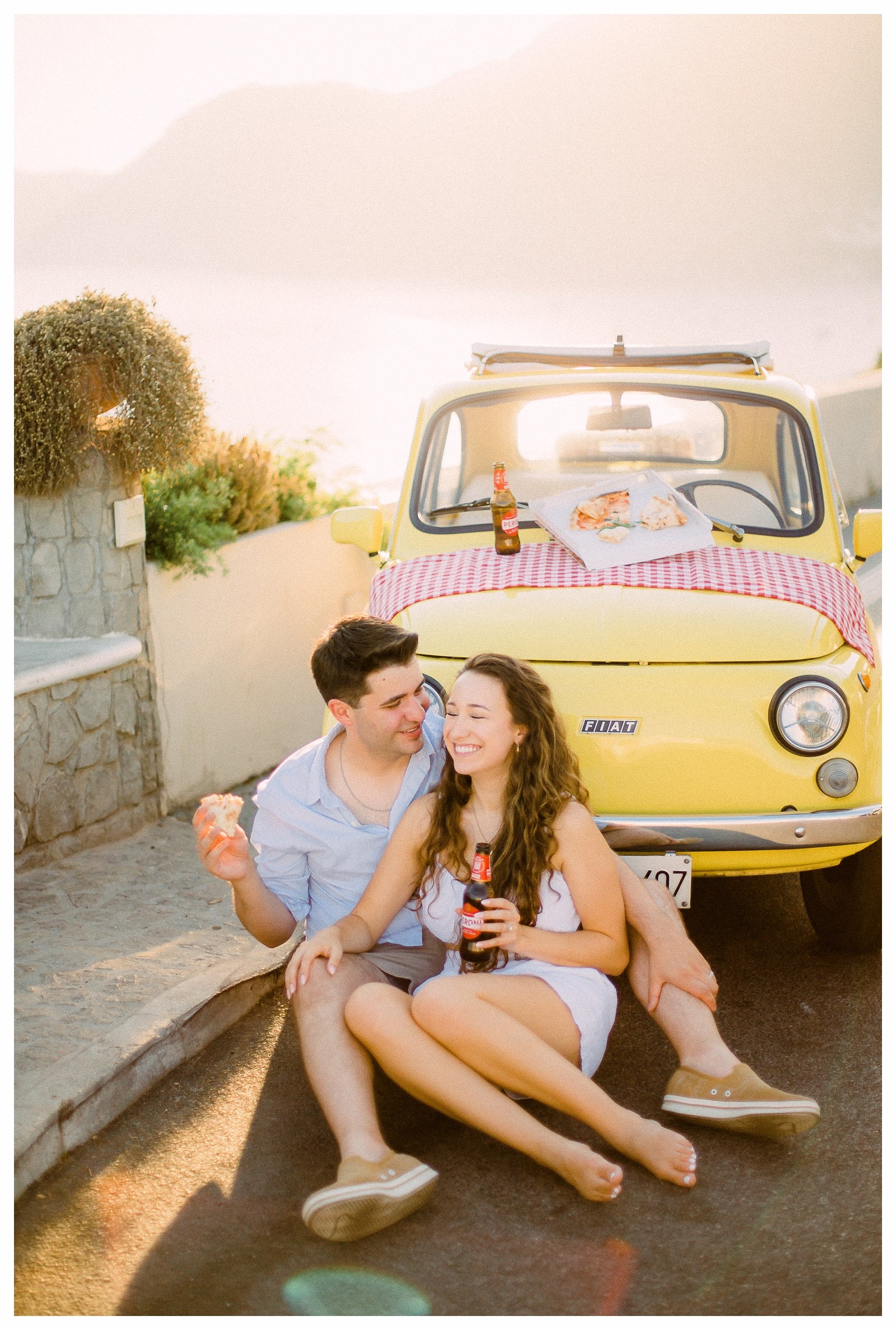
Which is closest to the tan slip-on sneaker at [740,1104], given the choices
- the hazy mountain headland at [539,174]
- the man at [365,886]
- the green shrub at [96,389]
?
the man at [365,886]

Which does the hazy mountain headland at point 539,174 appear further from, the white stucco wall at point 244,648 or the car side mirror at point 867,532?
the white stucco wall at point 244,648

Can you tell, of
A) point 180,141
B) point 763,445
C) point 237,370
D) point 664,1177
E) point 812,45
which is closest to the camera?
point 664,1177

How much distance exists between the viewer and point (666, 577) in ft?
14.8

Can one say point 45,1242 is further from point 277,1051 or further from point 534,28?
point 534,28

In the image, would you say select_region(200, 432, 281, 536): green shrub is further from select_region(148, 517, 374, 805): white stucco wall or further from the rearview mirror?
the rearview mirror

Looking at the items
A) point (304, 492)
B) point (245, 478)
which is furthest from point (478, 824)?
point (304, 492)

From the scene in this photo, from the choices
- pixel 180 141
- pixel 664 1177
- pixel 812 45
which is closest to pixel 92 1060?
pixel 664 1177

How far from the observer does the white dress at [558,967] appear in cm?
326

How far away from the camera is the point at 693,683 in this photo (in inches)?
159

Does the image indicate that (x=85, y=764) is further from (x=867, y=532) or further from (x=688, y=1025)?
(x=867, y=532)

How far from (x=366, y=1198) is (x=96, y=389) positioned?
13.6 feet

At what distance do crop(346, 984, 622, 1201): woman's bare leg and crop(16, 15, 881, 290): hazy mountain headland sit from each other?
2.75 m

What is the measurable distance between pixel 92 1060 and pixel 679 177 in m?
27.1

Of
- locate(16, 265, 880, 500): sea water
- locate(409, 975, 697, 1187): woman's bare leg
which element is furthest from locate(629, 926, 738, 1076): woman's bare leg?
locate(16, 265, 880, 500): sea water
